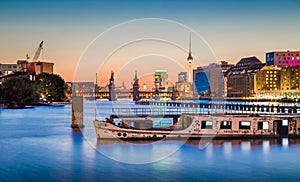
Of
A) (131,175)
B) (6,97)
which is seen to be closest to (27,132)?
(131,175)

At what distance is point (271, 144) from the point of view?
2312 centimetres

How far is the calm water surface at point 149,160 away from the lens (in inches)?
659

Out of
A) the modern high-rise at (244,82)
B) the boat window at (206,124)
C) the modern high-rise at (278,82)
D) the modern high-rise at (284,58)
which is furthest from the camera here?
the modern high-rise at (244,82)

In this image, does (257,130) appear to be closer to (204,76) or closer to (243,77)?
(204,76)

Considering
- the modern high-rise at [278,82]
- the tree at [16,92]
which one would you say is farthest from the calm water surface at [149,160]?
the modern high-rise at [278,82]

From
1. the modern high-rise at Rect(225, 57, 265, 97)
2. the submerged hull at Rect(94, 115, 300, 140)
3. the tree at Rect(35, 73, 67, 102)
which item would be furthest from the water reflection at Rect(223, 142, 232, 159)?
the modern high-rise at Rect(225, 57, 265, 97)

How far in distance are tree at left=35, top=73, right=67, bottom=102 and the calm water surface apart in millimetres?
64670

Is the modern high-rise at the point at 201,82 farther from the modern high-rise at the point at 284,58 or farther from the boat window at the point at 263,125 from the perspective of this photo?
the boat window at the point at 263,125

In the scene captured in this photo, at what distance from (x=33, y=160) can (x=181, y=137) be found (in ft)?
26.7

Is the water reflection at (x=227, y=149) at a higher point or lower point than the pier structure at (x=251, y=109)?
lower

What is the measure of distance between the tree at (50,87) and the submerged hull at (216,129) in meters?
67.5

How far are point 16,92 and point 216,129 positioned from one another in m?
48.7

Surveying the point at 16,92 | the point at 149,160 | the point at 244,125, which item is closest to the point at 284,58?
the point at 16,92

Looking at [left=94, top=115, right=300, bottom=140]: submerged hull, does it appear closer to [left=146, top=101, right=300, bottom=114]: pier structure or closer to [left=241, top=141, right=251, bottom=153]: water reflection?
[left=241, top=141, right=251, bottom=153]: water reflection
